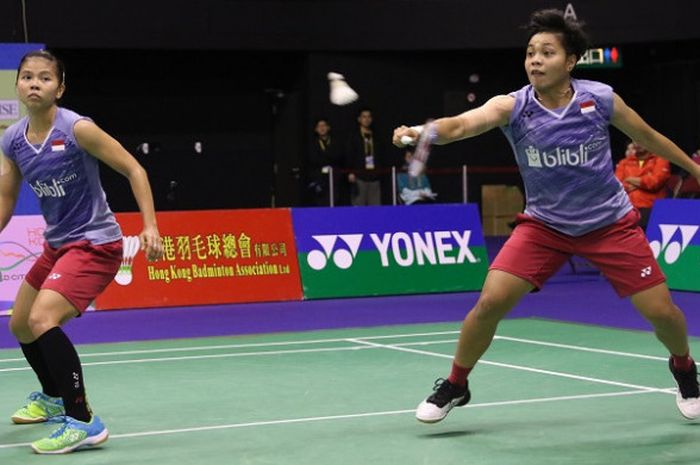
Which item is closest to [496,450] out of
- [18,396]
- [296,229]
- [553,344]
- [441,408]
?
[441,408]

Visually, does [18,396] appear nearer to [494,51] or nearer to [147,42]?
[147,42]

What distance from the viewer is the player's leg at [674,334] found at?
20.4ft

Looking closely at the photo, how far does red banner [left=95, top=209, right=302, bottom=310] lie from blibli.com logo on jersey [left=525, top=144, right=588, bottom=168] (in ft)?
23.2

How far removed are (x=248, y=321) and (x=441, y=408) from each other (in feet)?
18.5

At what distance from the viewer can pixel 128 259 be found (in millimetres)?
12688

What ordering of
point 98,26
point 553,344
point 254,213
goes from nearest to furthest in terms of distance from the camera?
point 553,344
point 254,213
point 98,26

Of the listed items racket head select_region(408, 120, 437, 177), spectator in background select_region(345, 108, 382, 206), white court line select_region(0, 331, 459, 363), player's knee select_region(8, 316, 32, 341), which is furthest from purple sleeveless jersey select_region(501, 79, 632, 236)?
spectator in background select_region(345, 108, 382, 206)

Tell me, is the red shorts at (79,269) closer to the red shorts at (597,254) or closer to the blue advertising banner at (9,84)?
the red shorts at (597,254)

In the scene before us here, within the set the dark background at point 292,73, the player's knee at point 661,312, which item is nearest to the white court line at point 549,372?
the player's knee at point 661,312

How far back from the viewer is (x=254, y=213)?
13398 millimetres

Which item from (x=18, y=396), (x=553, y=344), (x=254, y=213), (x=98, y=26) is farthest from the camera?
(x=98, y=26)

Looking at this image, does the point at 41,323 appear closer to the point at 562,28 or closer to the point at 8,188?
the point at 8,188

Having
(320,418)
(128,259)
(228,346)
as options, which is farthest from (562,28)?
(128,259)

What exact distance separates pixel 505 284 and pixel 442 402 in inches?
26.5
